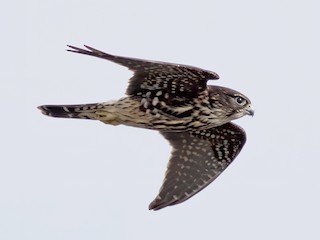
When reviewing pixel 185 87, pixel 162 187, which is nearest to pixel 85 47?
pixel 185 87

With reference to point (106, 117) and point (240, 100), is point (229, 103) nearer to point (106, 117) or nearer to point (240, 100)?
point (240, 100)

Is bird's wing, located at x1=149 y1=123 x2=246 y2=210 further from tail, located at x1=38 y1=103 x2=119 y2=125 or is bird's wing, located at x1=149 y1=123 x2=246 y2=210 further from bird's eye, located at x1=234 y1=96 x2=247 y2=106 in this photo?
tail, located at x1=38 y1=103 x2=119 y2=125

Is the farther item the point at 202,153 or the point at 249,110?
the point at 202,153

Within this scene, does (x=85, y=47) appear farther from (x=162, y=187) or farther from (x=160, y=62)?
(x=162, y=187)

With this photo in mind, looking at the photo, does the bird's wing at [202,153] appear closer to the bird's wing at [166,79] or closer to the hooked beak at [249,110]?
Result: the hooked beak at [249,110]

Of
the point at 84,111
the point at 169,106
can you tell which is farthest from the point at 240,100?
the point at 84,111

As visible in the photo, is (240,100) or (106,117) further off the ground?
(240,100)
